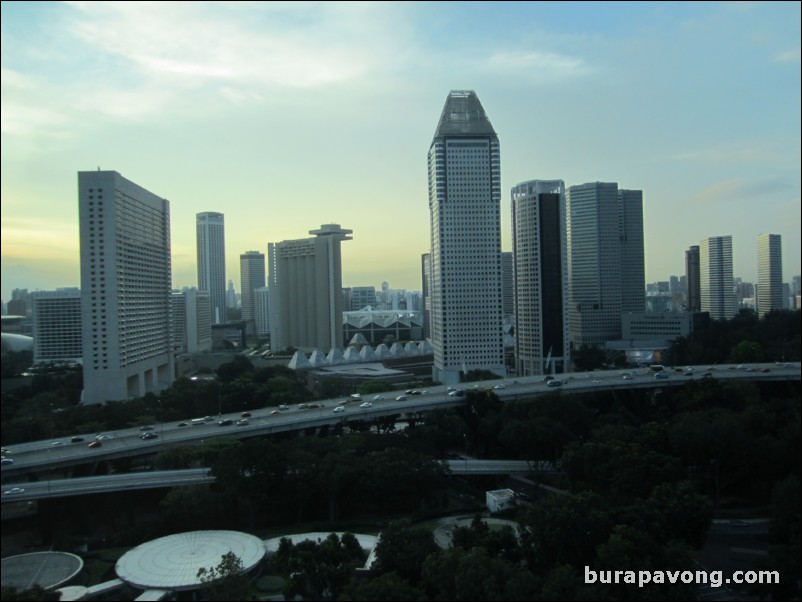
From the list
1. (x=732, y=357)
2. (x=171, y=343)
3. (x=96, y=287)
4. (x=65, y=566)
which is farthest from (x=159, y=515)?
(x=732, y=357)

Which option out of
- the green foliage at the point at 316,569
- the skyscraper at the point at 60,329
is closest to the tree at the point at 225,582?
the green foliage at the point at 316,569

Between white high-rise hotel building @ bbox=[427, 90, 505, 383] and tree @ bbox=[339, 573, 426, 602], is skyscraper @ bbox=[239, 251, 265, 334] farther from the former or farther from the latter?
tree @ bbox=[339, 573, 426, 602]

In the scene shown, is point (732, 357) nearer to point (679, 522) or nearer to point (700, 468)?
point (700, 468)

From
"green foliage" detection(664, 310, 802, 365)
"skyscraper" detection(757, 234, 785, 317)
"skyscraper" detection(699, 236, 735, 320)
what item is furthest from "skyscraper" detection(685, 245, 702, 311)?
"skyscraper" detection(757, 234, 785, 317)

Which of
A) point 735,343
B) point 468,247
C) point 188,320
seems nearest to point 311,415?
point 468,247

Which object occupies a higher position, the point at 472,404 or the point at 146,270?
the point at 146,270

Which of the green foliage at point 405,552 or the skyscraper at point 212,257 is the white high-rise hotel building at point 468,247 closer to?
the green foliage at point 405,552
